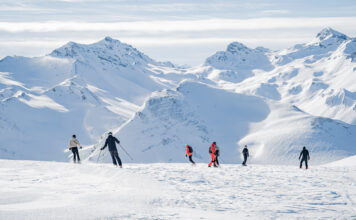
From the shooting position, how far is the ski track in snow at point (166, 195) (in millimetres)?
14553

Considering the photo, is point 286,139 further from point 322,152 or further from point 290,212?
point 290,212

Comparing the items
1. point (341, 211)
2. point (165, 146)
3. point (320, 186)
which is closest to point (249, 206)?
point (341, 211)

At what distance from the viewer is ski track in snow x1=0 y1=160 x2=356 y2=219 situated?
14.6 m

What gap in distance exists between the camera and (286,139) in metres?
183

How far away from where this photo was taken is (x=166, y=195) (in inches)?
685

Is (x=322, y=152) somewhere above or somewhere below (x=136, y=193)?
above

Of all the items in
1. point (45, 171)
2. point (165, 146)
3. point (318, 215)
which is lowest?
point (318, 215)

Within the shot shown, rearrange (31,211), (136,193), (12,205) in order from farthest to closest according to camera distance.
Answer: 1. (136,193)
2. (12,205)
3. (31,211)

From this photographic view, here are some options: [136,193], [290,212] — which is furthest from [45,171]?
[290,212]

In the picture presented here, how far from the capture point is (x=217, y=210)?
15.3 meters

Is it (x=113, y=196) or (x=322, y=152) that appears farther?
(x=322, y=152)

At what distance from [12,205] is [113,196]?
3.66 meters

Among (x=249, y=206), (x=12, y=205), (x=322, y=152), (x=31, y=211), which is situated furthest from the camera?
(x=322, y=152)

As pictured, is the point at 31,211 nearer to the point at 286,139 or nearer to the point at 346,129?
the point at 286,139
